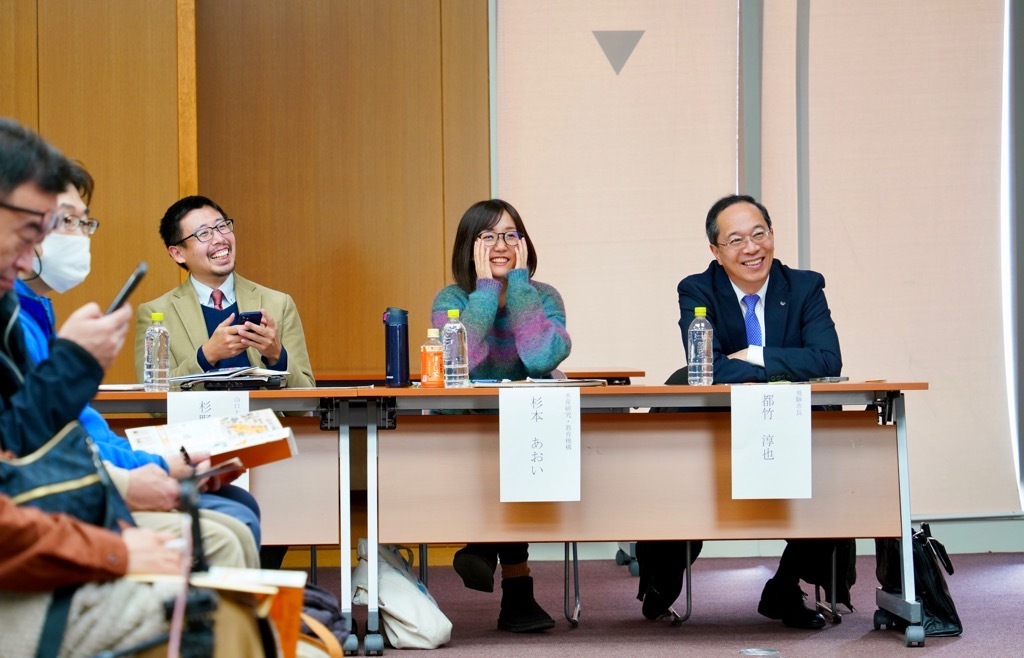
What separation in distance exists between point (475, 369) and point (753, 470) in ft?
3.37

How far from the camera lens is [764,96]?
4902mm

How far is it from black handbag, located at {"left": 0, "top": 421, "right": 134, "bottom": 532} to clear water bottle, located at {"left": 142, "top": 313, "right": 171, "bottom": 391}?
1.79 meters

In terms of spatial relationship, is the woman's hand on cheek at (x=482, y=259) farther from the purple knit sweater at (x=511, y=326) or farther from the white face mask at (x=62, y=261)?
the white face mask at (x=62, y=261)

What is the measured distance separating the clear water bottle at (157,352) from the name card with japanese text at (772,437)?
1649 mm

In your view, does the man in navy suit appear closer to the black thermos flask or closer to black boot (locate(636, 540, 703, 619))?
black boot (locate(636, 540, 703, 619))

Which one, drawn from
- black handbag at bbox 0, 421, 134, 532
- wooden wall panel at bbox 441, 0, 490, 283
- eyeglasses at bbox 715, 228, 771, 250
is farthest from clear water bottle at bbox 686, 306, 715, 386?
black handbag at bbox 0, 421, 134, 532

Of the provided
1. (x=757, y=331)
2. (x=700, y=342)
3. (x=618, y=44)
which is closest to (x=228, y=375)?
(x=700, y=342)

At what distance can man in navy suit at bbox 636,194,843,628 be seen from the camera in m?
3.25

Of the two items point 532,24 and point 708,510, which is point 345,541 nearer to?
point 708,510

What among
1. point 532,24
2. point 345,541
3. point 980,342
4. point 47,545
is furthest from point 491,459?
point 980,342

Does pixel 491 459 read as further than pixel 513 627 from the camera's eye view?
No

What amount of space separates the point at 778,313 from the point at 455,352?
1049 mm

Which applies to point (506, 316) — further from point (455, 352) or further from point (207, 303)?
point (207, 303)

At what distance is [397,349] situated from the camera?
3.06 metres
